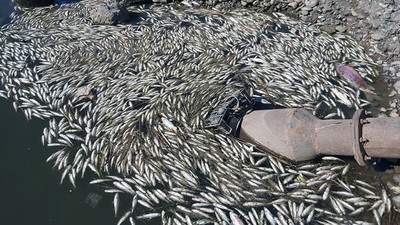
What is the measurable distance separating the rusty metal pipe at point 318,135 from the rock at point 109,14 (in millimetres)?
6588

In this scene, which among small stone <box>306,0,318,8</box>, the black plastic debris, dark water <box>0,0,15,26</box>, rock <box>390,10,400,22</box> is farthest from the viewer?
dark water <box>0,0,15,26</box>

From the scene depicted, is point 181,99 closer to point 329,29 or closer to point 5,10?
point 329,29

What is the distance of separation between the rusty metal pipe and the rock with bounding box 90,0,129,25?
21.6ft

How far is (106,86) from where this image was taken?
8.48 m

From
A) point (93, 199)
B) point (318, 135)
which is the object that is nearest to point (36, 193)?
point (93, 199)

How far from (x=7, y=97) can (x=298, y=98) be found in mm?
7111

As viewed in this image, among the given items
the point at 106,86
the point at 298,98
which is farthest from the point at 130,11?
the point at 298,98

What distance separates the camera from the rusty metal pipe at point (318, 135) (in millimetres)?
5203

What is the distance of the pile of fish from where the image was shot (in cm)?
583

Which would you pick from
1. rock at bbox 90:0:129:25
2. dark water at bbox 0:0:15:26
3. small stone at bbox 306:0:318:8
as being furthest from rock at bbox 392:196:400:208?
dark water at bbox 0:0:15:26

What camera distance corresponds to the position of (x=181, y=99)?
7781 mm

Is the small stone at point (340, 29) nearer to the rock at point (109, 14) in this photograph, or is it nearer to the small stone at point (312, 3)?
the small stone at point (312, 3)

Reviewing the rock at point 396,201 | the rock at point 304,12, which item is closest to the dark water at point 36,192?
the rock at point 396,201

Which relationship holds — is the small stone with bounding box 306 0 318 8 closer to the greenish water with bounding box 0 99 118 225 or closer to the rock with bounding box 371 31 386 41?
the rock with bounding box 371 31 386 41
